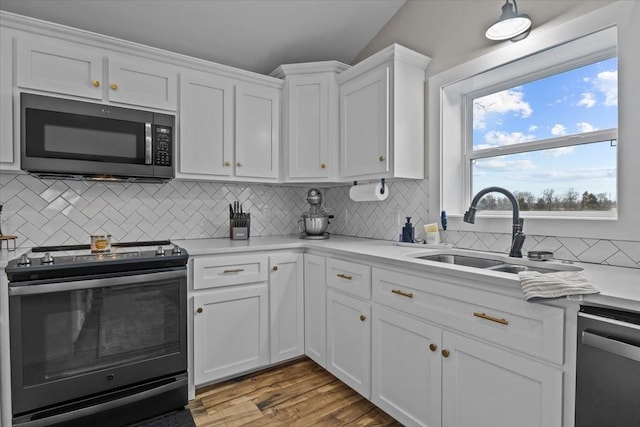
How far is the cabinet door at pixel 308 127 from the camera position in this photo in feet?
8.89

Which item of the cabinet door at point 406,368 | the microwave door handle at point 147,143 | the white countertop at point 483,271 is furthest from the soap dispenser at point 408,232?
the microwave door handle at point 147,143

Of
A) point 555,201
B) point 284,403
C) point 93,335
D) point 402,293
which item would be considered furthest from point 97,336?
point 555,201

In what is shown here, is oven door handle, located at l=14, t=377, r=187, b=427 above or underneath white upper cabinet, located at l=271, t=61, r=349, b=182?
underneath

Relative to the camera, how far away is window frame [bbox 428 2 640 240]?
147cm

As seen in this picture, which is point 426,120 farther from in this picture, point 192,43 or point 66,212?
point 66,212

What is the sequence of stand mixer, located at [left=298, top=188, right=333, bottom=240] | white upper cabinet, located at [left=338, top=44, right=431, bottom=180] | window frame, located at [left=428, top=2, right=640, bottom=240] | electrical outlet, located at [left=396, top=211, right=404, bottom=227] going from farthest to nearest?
1. stand mixer, located at [left=298, top=188, right=333, bottom=240]
2. electrical outlet, located at [left=396, top=211, right=404, bottom=227]
3. white upper cabinet, located at [left=338, top=44, right=431, bottom=180]
4. window frame, located at [left=428, top=2, right=640, bottom=240]

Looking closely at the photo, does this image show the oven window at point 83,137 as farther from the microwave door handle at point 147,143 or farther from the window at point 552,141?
the window at point 552,141

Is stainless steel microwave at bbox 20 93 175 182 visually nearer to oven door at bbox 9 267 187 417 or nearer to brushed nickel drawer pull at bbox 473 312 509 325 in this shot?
oven door at bbox 9 267 187 417

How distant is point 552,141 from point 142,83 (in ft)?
8.33

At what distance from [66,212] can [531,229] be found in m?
2.90

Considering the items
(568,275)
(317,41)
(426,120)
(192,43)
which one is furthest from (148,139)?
(568,275)

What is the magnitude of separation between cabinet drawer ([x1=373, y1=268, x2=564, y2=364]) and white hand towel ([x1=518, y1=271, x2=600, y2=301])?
0.07 m

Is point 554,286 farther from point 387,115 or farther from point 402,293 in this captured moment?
point 387,115

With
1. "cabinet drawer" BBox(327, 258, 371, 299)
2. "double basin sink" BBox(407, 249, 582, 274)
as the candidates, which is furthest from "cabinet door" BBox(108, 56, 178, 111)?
"double basin sink" BBox(407, 249, 582, 274)
